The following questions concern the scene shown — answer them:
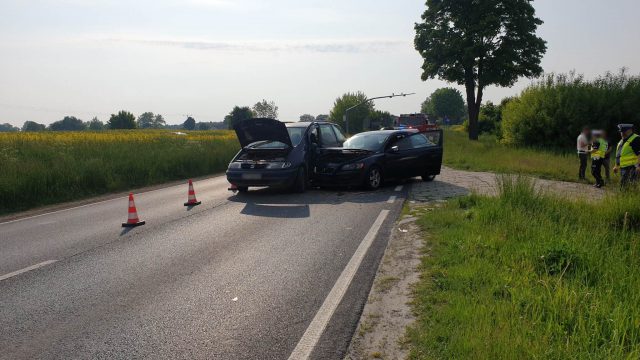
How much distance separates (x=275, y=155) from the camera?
1266cm

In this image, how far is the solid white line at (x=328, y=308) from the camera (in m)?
3.73

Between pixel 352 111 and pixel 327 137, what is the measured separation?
72.4 m

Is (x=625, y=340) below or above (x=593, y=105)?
below

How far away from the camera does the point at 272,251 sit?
6.81 metres

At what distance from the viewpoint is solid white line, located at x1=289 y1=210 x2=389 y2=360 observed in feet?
12.2

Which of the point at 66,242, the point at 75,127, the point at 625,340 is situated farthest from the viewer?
the point at 75,127

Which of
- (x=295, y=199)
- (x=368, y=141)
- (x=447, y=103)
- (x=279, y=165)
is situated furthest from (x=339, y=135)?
(x=447, y=103)

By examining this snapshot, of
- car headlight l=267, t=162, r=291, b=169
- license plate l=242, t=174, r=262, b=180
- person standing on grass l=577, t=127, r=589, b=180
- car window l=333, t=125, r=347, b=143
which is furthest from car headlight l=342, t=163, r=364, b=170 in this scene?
person standing on grass l=577, t=127, r=589, b=180

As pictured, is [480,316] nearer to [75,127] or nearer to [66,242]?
[66,242]

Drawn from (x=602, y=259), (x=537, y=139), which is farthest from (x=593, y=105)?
(x=602, y=259)

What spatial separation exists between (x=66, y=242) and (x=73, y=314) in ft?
11.8

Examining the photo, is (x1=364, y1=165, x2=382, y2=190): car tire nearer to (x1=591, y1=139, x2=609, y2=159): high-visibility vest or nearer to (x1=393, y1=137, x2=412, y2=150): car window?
(x1=393, y1=137, x2=412, y2=150): car window

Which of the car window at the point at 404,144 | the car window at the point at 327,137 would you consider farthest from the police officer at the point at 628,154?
the car window at the point at 327,137

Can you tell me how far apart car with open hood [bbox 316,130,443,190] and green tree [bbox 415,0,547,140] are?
79.9 ft
